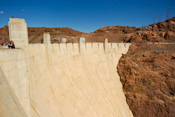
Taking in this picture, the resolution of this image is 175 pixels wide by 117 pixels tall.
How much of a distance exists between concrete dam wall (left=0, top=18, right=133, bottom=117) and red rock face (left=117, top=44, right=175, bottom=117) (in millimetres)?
1421

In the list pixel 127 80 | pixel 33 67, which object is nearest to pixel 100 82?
pixel 127 80

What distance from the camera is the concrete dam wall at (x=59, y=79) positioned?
19.4ft

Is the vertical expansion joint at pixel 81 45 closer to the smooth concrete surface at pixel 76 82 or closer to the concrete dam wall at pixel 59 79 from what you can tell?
the concrete dam wall at pixel 59 79

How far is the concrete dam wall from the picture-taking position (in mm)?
5914

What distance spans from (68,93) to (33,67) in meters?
5.06

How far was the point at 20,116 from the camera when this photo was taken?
5.70 meters

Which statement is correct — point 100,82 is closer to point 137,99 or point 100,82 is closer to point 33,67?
point 137,99

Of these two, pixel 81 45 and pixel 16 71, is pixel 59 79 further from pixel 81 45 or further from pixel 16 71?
pixel 16 71

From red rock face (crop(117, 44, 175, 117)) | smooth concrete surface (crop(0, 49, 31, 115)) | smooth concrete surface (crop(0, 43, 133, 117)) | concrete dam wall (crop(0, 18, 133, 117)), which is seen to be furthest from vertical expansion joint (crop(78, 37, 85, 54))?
smooth concrete surface (crop(0, 49, 31, 115))

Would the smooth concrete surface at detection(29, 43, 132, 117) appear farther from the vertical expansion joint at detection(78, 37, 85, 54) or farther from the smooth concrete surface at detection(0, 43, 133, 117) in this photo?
the vertical expansion joint at detection(78, 37, 85, 54)

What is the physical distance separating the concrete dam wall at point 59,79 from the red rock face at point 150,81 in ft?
4.66

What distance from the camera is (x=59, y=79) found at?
1245cm

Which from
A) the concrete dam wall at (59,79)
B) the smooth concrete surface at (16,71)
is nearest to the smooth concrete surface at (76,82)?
the concrete dam wall at (59,79)

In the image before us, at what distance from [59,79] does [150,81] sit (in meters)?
14.9
